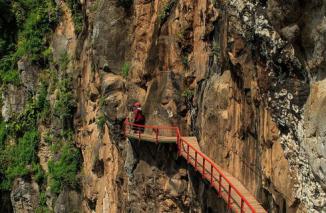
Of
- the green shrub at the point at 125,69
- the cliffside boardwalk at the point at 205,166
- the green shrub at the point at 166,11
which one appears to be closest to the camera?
the cliffside boardwalk at the point at 205,166

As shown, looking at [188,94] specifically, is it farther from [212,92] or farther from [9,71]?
[9,71]

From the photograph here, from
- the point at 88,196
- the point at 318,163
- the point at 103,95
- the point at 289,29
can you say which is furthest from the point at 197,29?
the point at 88,196

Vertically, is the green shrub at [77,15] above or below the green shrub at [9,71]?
above

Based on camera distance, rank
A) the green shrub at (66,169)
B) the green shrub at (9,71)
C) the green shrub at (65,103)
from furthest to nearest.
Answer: the green shrub at (9,71), the green shrub at (65,103), the green shrub at (66,169)

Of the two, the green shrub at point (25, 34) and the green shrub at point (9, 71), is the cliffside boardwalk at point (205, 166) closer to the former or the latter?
the green shrub at point (25, 34)

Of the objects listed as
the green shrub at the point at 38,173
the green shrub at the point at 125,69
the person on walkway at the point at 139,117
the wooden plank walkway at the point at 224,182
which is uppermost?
the green shrub at the point at 125,69

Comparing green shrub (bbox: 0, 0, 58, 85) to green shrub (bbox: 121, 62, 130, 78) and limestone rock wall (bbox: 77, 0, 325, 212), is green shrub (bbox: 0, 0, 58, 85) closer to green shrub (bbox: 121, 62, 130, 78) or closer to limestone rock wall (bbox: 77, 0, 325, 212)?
limestone rock wall (bbox: 77, 0, 325, 212)

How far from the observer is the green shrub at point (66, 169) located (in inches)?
1100

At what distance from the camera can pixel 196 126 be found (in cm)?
1753

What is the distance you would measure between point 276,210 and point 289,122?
96.1 inches

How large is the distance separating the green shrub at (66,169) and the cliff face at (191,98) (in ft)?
1.37

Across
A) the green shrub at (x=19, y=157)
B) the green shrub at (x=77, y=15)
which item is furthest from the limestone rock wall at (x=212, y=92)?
the green shrub at (x=19, y=157)

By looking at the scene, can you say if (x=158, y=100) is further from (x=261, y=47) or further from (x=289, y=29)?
(x=289, y=29)

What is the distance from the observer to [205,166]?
15.4 meters
